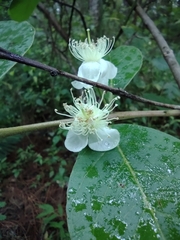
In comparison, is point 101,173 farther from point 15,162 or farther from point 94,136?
point 15,162

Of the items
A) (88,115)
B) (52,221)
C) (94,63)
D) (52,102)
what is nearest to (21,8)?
(94,63)

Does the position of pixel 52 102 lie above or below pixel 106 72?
below

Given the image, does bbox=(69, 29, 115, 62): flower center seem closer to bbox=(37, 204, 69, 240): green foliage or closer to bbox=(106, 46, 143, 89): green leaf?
bbox=(106, 46, 143, 89): green leaf

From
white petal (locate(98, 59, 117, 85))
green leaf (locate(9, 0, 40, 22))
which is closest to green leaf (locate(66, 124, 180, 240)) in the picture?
white petal (locate(98, 59, 117, 85))

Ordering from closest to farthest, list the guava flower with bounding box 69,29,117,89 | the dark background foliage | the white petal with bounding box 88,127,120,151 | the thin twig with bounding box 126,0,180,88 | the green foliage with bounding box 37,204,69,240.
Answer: the white petal with bounding box 88,127,120,151
the guava flower with bounding box 69,29,117,89
the thin twig with bounding box 126,0,180,88
the green foliage with bounding box 37,204,69,240
the dark background foliage

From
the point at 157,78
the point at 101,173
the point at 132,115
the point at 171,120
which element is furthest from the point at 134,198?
the point at 157,78

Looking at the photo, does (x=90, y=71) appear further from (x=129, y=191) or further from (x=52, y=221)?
(x=52, y=221)
